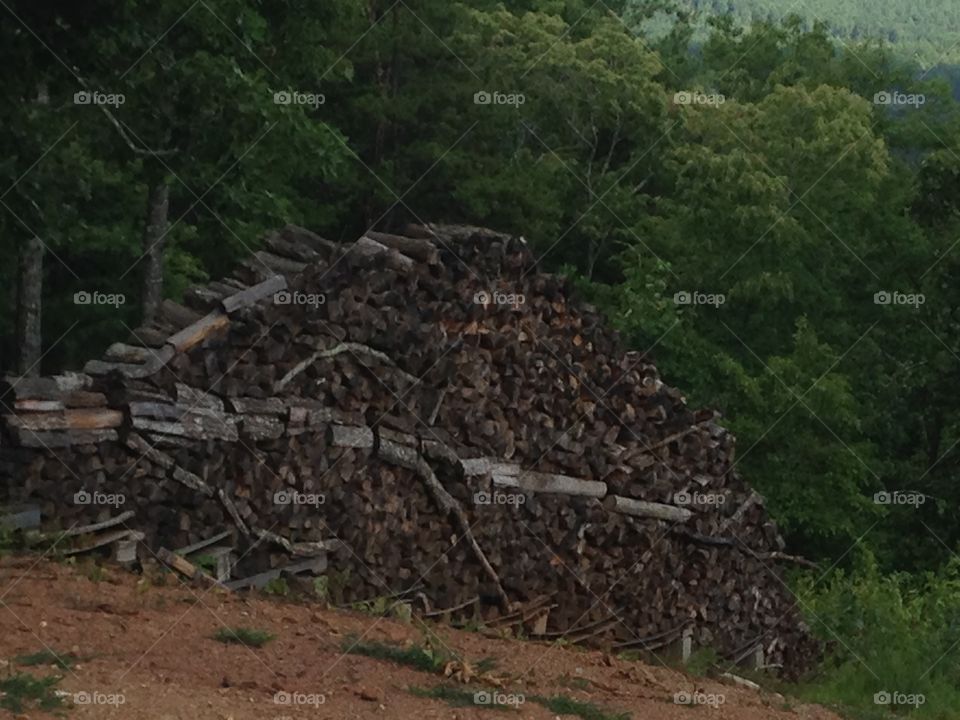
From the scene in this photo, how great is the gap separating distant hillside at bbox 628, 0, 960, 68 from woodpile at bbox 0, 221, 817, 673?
41.2m

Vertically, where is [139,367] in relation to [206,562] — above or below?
above

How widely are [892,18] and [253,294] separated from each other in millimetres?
101202

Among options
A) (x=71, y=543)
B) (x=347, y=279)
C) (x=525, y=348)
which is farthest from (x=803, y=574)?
(x=71, y=543)

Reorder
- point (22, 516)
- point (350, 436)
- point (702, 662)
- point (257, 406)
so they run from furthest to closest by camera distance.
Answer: point (702, 662)
point (350, 436)
point (257, 406)
point (22, 516)

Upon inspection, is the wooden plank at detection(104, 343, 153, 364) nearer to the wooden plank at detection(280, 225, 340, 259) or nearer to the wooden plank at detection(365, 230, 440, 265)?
the wooden plank at detection(280, 225, 340, 259)

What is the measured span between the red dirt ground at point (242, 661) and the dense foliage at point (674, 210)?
5985 mm

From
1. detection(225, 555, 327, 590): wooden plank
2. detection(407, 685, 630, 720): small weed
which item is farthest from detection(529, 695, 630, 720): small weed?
detection(225, 555, 327, 590): wooden plank

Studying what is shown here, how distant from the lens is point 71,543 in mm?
10352

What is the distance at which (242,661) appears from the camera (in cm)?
850

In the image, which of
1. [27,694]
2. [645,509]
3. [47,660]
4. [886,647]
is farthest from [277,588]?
[886,647]

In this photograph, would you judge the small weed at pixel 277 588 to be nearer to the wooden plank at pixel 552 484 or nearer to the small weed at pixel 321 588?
the small weed at pixel 321 588

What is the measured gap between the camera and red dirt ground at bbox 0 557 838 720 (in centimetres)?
768

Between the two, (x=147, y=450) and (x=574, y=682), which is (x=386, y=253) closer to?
(x=147, y=450)

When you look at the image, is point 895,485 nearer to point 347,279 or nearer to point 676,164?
point 676,164
